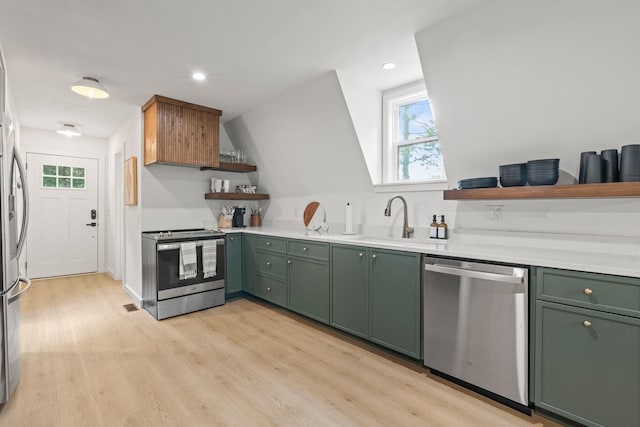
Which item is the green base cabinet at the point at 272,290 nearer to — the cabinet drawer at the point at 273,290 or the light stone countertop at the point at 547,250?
the cabinet drawer at the point at 273,290

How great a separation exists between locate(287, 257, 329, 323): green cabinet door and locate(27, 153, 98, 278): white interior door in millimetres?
→ 4338

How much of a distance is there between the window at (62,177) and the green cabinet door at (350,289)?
510 centimetres

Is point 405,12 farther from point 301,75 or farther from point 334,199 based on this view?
point 334,199

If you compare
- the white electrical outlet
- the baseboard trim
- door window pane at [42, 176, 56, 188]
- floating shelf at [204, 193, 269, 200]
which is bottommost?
the baseboard trim

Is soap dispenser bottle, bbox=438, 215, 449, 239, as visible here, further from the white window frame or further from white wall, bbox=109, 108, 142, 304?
white wall, bbox=109, 108, 142, 304

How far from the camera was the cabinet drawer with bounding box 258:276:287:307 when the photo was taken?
3671 millimetres

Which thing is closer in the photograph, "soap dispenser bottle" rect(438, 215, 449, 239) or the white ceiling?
the white ceiling

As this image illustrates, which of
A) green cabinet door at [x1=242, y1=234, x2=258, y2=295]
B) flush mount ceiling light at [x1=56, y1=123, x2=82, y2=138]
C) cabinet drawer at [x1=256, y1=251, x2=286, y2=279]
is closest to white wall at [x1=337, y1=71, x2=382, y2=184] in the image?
cabinet drawer at [x1=256, y1=251, x2=286, y2=279]

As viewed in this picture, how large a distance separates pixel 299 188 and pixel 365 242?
185 centimetres

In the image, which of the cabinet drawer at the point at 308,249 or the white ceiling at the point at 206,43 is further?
the cabinet drawer at the point at 308,249

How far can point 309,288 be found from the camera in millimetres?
3340

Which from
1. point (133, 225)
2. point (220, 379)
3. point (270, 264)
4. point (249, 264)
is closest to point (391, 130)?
point (270, 264)

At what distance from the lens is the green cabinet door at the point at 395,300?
2443 millimetres

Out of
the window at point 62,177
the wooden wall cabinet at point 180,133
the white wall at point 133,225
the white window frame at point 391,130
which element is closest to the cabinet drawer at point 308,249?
the white window frame at point 391,130
